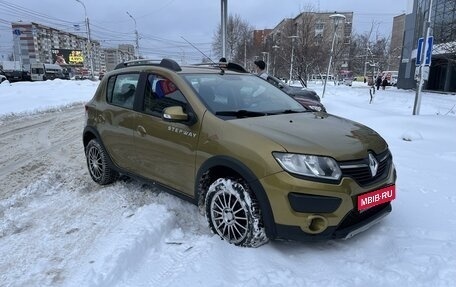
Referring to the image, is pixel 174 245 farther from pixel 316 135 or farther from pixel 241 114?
pixel 316 135

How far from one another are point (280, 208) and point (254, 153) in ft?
1.62

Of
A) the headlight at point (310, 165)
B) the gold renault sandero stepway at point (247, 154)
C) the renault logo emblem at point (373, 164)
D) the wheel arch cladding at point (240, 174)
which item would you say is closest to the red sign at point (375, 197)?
the gold renault sandero stepway at point (247, 154)

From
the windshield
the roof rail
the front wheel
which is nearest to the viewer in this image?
the front wheel

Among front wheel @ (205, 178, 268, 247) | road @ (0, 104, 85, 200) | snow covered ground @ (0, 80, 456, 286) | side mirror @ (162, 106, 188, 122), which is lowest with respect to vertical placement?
road @ (0, 104, 85, 200)

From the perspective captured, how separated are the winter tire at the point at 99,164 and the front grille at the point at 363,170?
10.8 feet

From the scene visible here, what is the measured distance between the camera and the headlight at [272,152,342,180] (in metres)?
3.21

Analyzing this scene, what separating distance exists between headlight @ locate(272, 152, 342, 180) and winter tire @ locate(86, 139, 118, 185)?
2.97 m

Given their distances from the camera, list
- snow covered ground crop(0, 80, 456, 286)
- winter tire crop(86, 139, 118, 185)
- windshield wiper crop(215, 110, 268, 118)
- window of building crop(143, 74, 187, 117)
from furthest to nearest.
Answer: winter tire crop(86, 139, 118, 185), window of building crop(143, 74, 187, 117), windshield wiper crop(215, 110, 268, 118), snow covered ground crop(0, 80, 456, 286)

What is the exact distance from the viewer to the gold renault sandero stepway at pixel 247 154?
323cm

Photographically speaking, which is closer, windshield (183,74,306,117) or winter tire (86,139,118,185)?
windshield (183,74,306,117)

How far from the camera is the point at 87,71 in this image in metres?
85.2

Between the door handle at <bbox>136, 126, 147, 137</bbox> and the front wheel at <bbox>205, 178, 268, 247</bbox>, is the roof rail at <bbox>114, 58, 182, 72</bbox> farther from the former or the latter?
the front wheel at <bbox>205, 178, 268, 247</bbox>

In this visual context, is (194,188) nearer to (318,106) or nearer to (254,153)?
(254,153)

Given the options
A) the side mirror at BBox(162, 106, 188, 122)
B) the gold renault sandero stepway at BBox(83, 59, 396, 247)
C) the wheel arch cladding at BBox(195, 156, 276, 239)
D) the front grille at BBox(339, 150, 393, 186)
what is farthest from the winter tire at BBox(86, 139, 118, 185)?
the front grille at BBox(339, 150, 393, 186)
